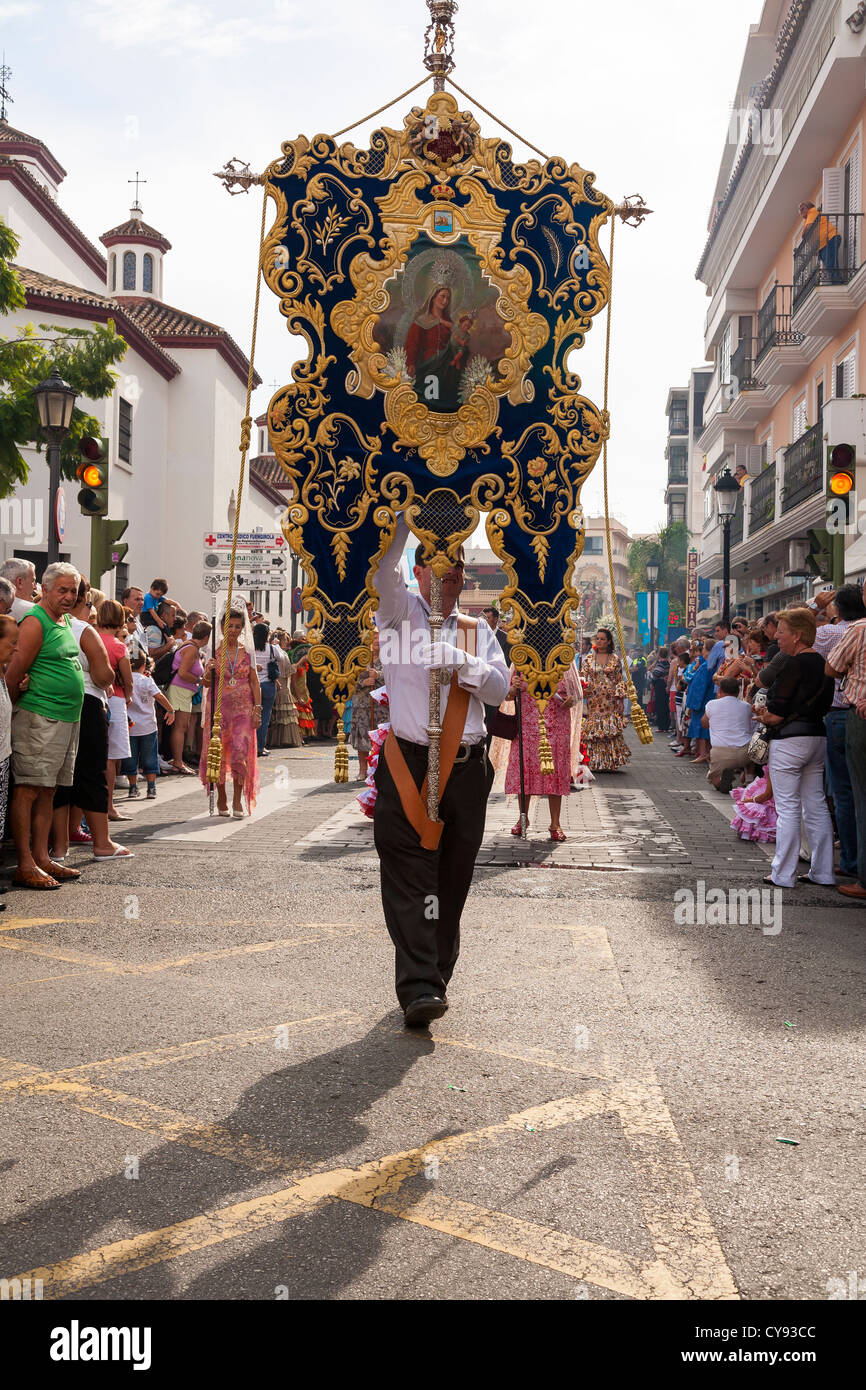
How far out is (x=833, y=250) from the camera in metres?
22.9

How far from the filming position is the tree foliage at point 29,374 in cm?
1570

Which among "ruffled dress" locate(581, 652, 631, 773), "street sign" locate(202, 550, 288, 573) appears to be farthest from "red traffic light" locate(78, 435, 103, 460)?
"ruffled dress" locate(581, 652, 631, 773)

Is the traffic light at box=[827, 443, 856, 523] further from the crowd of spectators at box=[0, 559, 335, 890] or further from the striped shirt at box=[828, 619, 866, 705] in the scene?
the crowd of spectators at box=[0, 559, 335, 890]

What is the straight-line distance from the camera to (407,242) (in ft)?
20.6

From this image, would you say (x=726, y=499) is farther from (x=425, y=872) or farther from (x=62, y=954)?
(x=425, y=872)

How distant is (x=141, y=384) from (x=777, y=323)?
16.9m

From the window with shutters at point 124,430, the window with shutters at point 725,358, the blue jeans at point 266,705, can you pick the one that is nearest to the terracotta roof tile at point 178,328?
the window with shutters at point 124,430

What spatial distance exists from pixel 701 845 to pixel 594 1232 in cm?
804

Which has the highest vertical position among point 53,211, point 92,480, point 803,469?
point 53,211

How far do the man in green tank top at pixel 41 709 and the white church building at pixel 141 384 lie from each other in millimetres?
20312

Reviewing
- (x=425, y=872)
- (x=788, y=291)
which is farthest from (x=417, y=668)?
(x=788, y=291)

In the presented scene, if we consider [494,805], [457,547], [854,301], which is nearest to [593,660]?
[494,805]

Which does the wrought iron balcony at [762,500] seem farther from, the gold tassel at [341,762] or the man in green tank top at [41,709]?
the gold tassel at [341,762]

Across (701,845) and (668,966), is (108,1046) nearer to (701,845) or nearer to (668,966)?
(668,966)
